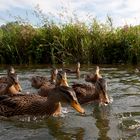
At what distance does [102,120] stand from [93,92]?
274cm

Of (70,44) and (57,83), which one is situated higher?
(70,44)

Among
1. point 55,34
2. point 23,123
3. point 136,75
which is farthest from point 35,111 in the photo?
point 55,34

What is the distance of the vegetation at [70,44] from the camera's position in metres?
20.7

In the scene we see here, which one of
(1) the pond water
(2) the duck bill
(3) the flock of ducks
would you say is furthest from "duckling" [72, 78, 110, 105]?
(2) the duck bill

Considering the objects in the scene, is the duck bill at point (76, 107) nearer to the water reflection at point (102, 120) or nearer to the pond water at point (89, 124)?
the pond water at point (89, 124)

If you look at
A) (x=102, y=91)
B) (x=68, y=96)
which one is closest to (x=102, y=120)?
(x=68, y=96)

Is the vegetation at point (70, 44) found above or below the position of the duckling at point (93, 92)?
above

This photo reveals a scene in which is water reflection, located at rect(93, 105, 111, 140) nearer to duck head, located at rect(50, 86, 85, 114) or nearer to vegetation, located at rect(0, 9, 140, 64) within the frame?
duck head, located at rect(50, 86, 85, 114)

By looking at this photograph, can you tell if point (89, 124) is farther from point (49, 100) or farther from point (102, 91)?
point (102, 91)

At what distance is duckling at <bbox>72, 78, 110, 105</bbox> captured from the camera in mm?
11002

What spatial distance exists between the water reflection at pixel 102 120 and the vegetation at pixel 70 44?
983 cm

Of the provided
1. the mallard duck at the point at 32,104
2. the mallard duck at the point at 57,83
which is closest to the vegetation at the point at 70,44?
the mallard duck at the point at 57,83

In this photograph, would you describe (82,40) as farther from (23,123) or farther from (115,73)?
(23,123)

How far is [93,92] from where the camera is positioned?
39.2 ft
